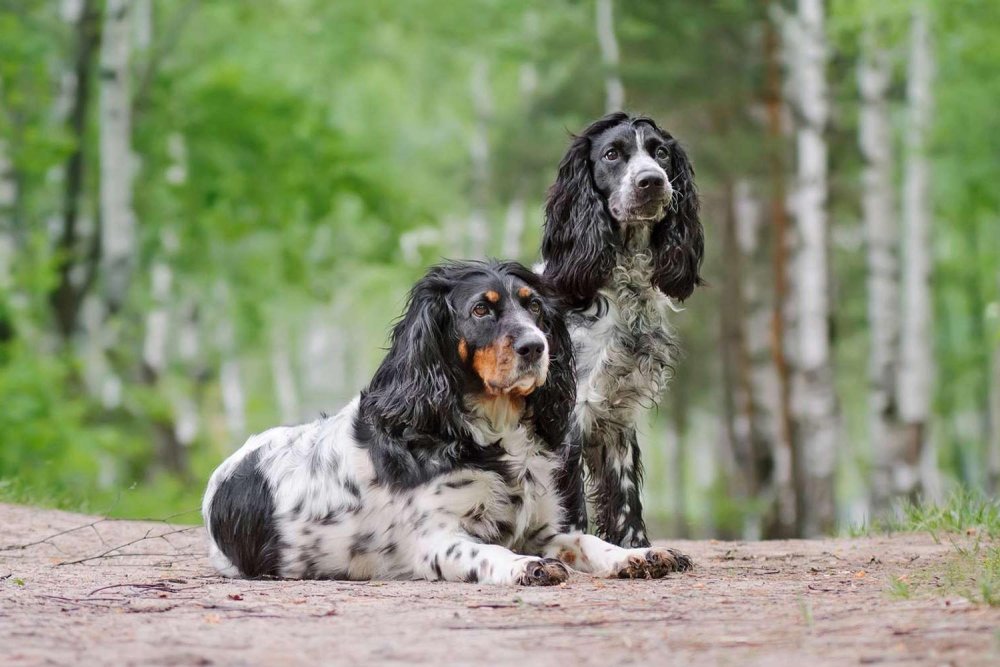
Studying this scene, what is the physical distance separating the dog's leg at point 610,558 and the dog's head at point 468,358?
19.6 inches

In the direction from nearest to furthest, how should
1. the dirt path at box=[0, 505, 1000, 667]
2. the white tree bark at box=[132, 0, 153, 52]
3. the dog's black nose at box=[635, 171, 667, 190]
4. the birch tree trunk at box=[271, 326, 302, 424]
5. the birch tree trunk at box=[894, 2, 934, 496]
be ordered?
1. the dirt path at box=[0, 505, 1000, 667]
2. the dog's black nose at box=[635, 171, 667, 190]
3. the birch tree trunk at box=[894, 2, 934, 496]
4. the white tree bark at box=[132, 0, 153, 52]
5. the birch tree trunk at box=[271, 326, 302, 424]

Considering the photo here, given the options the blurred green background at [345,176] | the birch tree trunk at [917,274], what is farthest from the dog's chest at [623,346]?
the birch tree trunk at [917,274]

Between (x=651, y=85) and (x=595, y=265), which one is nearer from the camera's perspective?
(x=595, y=265)

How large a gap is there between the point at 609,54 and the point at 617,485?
13.6m

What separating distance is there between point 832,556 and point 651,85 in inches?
473

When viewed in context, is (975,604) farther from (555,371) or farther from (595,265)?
(595,265)

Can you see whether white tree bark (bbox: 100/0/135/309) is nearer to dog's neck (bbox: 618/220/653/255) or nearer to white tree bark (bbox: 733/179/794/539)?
white tree bark (bbox: 733/179/794/539)

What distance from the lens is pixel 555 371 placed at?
6277 mm

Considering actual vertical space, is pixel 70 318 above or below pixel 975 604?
above

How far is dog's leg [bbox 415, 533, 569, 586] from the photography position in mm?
5523

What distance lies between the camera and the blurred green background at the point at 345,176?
1619 centimetres

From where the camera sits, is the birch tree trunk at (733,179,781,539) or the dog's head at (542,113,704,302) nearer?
the dog's head at (542,113,704,302)

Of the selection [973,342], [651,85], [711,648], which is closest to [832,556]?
[711,648]

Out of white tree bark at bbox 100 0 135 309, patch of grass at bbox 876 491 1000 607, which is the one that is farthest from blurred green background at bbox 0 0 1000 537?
patch of grass at bbox 876 491 1000 607
